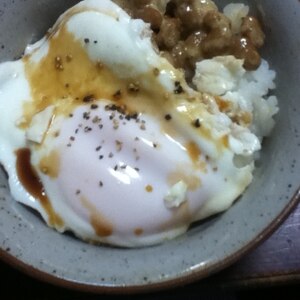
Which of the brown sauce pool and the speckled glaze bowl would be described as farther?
the brown sauce pool

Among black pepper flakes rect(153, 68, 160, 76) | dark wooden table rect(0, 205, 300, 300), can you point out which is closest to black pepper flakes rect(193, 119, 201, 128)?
black pepper flakes rect(153, 68, 160, 76)

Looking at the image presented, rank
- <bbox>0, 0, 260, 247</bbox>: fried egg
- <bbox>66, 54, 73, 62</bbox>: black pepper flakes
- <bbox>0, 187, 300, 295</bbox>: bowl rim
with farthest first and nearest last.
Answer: <bbox>66, 54, 73, 62</bbox>: black pepper flakes < <bbox>0, 0, 260, 247</bbox>: fried egg < <bbox>0, 187, 300, 295</bbox>: bowl rim

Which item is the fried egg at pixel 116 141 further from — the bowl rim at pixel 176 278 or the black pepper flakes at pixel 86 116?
the bowl rim at pixel 176 278

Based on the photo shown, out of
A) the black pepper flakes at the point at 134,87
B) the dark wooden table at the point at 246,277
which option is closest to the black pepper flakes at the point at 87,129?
the black pepper flakes at the point at 134,87

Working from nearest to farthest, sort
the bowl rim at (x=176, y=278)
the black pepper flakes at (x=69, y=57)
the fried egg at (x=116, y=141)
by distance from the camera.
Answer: the bowl rim at (x=176, y=278), the fried egg at (x=116, y=141), the black pepper flakes at (x=69, y=57)

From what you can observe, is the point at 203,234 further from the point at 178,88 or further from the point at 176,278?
the point at 178,88

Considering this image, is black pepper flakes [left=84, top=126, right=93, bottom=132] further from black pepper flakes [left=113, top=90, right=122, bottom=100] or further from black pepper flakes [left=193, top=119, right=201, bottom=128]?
black pepper flakes [left=193, top=119, right=201, bottom=128]
